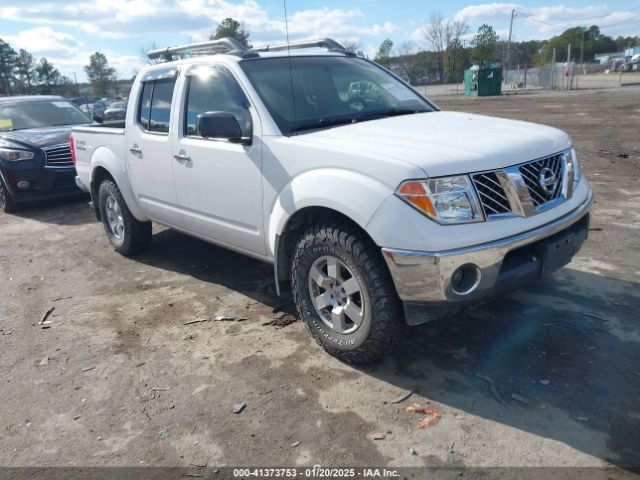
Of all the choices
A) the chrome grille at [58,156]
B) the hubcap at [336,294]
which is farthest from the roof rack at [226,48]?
the chrome grille at [58,156]

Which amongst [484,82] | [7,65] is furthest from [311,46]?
[7,65]

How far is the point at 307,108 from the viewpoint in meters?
3.96

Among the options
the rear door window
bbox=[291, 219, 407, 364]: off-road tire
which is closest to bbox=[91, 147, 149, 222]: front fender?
the rear door window

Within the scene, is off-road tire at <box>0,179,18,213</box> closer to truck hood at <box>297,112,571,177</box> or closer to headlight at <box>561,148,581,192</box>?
truck hood at <box>297,112,571,177</box>

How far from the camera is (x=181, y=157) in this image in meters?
4.50

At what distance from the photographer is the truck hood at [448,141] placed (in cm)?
298

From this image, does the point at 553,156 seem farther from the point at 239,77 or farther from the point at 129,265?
the point at 129,265

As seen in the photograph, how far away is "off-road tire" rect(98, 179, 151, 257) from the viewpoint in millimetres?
5773

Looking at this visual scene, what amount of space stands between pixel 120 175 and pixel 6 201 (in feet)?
14.7

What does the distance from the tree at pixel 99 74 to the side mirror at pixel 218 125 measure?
3192 inches

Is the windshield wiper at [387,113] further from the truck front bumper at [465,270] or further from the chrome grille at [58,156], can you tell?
the chrome grille at [58,156]

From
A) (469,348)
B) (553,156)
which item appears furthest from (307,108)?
(469,348)

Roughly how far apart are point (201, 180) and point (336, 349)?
1768 millimetres

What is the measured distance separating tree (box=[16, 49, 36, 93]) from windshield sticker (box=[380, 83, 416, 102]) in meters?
76.6
